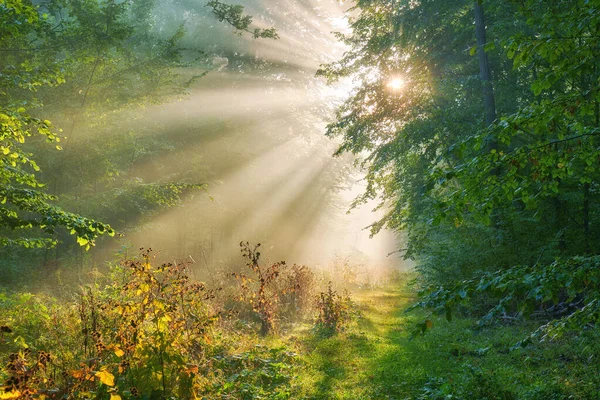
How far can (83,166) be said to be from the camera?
15875 millimetres

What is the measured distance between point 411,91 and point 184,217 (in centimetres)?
1389

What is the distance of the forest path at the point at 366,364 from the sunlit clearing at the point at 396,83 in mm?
8003

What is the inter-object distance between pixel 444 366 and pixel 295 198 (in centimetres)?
2269

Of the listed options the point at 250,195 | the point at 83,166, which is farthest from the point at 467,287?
the point at 250,195

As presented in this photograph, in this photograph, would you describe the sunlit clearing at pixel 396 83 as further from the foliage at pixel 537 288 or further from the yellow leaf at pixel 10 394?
the yellow leaf at pixel 10 394

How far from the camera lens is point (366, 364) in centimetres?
793

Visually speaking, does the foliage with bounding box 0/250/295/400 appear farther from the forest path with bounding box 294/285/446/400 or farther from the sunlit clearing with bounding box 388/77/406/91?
the sunlit clearing with bounding box 388/77/406/91

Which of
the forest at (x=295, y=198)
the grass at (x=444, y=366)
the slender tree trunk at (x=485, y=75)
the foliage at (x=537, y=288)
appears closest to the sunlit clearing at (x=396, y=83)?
the forest at (x=295, y=198)

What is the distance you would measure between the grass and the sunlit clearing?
8.23 meters

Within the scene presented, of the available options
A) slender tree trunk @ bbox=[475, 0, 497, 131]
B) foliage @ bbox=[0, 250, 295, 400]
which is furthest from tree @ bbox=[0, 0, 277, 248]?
slender tree trunk @ bbox=[475, 0, 497, 131]

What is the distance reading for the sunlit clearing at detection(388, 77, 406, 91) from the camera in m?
14.8

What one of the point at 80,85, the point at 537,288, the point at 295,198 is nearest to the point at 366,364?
the point at 537,288

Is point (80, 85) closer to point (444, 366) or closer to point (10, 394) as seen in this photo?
point (10, 394)

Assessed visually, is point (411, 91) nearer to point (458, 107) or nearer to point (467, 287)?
point (458, 107)
